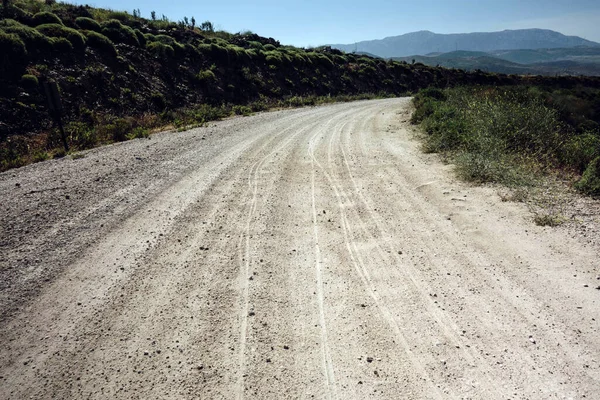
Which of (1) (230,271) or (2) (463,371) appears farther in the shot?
(1) (230,271)

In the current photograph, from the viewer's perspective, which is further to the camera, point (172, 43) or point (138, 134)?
point (172, 43)

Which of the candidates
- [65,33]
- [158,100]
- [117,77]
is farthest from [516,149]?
[65,33]

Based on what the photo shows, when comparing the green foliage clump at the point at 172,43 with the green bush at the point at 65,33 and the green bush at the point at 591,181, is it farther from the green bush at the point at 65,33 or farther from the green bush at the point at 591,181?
the green bush at the point at 591,181

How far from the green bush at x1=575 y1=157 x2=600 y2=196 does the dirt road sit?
1.60m

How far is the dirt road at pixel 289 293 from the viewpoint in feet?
10.6

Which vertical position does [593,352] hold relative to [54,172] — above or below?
below

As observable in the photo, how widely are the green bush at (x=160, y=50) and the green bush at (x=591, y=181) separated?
76.9 ft

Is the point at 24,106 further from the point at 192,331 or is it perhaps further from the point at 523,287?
the point at 523,287

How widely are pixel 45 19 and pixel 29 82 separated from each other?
753 centimetres

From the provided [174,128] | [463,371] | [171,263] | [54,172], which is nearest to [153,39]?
[174,128]

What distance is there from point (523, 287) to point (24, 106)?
16617 mm

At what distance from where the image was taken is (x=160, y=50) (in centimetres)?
2256

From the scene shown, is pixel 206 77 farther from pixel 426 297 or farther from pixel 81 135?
pixel 426 297

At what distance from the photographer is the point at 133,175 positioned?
891 centimetres
